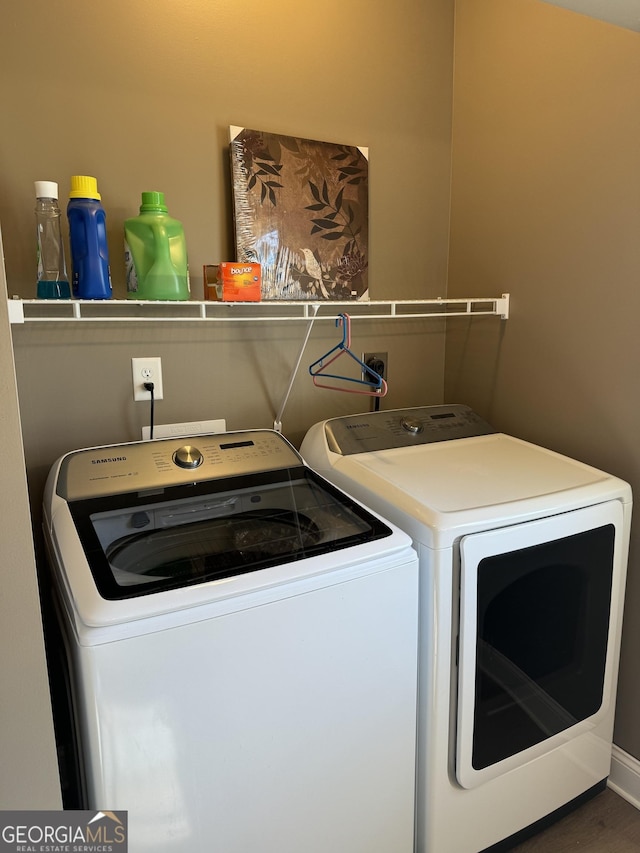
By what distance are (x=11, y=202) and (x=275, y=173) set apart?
0.70 metres

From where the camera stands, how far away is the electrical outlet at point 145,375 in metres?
1.59

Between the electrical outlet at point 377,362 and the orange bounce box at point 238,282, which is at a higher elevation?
the orange bounce box at point 238,282

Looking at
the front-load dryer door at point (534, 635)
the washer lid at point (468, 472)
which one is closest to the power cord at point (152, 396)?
the washer lid at point (468, 472)

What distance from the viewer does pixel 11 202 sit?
1376 mm

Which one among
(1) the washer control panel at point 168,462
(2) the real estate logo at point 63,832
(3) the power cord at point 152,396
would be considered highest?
(3) the power cord at point 152,396

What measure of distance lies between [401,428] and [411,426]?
3cm

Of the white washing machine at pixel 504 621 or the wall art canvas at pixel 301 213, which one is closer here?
the white washing machine at pixel 504 621

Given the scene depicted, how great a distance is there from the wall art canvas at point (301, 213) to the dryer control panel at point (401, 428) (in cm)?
41

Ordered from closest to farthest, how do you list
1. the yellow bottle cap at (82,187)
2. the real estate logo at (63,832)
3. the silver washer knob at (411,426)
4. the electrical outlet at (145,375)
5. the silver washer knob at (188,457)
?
the real estate logo at (63,832)
the yellow bottle cap at (82,187)
the silver washer knob at (188,457)
the electrical outlet at (145,375)
the silver washer knob at (411,426)

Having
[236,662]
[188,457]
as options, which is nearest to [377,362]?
[188,457]

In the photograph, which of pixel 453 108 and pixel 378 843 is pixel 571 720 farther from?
pixel 453 108

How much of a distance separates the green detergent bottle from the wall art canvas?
0.81ft

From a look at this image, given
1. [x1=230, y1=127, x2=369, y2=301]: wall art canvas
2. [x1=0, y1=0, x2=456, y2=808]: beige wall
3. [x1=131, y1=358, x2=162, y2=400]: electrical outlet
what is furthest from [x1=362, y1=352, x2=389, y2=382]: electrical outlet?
[x1=131, y1=358, x2=162, y2=400]: electrical outlet

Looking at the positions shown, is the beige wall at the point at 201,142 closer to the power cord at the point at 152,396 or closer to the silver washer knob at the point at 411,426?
the power cord at the point at 152,396
